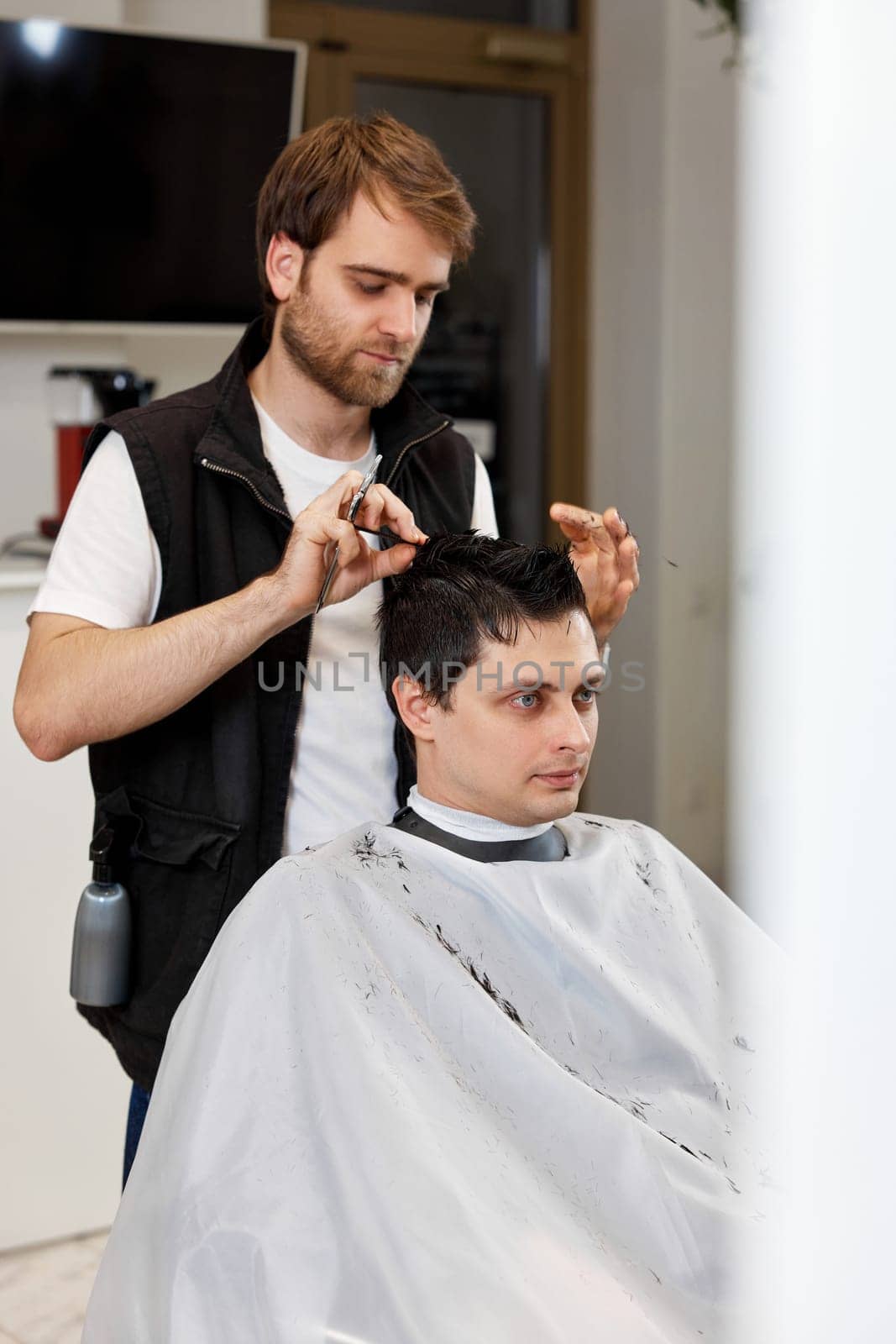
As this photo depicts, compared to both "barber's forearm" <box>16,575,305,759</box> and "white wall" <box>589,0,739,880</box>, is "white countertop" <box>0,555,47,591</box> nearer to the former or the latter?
"barber's forearm" <box>16,575,305,759</box>

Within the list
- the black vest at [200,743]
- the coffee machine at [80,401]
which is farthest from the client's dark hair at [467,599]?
the coffee machine at [80,401]

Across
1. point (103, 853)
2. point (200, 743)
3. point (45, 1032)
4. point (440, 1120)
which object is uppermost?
point (200, 743)

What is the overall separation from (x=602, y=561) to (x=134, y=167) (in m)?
1.83

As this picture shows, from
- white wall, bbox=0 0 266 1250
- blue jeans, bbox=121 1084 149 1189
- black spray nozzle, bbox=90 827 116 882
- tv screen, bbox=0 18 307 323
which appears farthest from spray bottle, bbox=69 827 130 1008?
tv screen, bbox=0 18 307 323

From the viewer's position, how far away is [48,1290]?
217 centimetres

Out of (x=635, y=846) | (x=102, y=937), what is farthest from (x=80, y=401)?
(x=635, y=846)

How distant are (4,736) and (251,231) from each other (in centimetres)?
135

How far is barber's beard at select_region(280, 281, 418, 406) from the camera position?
1.47 metres

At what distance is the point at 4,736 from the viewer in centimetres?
217

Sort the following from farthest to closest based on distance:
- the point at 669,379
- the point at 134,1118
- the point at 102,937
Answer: the point at 669,379 → the point at 134,1118 → the point at 102,937

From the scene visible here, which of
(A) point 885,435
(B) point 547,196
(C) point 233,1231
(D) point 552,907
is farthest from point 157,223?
(A) point 885,435

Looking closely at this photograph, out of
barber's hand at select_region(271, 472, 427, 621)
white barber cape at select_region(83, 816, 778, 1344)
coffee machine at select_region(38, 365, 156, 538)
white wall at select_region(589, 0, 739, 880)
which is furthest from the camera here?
white wall at select_region(589, 0, 739, 880)

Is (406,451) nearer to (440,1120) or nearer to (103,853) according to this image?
(103,853)

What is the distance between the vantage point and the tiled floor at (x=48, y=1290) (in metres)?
2.06
